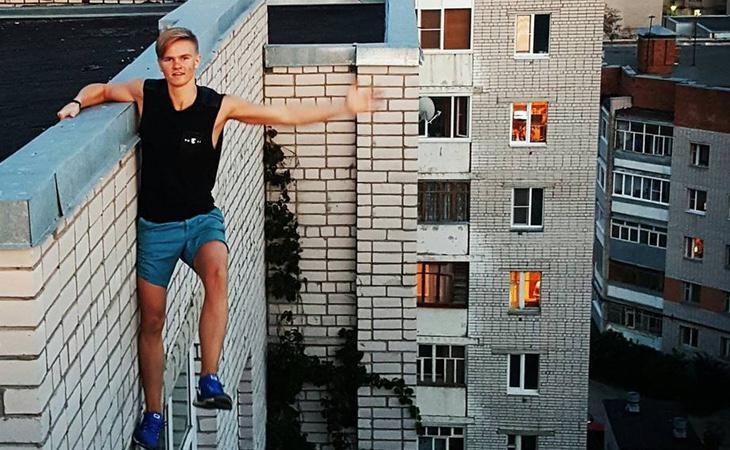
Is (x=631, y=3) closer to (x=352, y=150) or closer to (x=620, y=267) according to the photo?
(x=620, y=267)

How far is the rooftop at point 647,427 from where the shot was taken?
31359 mm

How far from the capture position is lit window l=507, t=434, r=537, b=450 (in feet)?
81.4

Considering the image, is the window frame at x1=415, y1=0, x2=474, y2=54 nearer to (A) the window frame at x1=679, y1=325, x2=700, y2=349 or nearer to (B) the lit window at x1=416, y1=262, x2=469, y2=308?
(B) the lit window at x1=416, y1=262, x2=469, y2=308

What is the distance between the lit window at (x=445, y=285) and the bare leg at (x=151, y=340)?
1855 cm

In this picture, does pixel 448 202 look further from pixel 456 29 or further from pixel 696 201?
pixel 696 201

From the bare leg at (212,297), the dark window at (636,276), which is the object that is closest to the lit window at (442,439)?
the dark window at (636,276)

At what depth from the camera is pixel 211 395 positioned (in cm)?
551

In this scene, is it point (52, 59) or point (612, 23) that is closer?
point (52, 59)

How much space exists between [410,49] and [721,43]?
1383 inches

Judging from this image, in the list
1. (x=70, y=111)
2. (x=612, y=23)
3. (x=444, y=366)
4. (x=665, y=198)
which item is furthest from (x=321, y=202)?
(x=612, y=23)

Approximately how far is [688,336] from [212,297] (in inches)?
1351

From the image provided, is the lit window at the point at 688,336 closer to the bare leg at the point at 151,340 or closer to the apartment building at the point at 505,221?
the apartment building at the point at 505,221

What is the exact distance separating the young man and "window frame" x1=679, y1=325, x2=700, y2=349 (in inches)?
1337

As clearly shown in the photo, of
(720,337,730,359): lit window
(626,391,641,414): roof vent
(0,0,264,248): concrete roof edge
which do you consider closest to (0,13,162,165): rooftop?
(0,0,264,248): concrete roof edge
